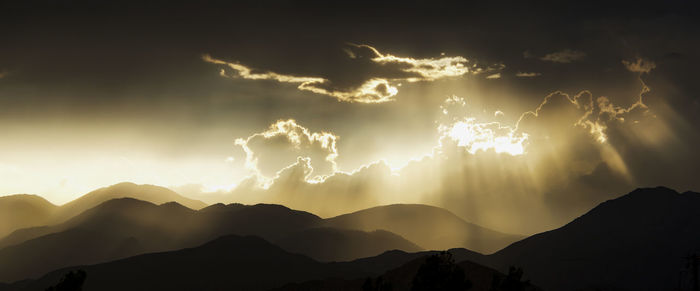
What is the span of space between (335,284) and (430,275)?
110208 mm

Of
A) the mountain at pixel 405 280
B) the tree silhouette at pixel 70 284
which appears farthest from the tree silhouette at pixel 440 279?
the mountain at pixel 405 280

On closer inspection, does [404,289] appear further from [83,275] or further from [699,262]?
[83,275]

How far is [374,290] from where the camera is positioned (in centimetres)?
6662

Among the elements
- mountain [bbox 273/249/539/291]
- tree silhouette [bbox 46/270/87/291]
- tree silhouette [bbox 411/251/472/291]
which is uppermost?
mountain [bbox 273/249/539/291]

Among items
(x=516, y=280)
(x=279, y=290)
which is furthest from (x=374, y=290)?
(x=279, y=290)

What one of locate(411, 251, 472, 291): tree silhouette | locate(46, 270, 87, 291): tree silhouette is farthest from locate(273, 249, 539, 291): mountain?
locate(46, 270, 87, 291): tree silhouette

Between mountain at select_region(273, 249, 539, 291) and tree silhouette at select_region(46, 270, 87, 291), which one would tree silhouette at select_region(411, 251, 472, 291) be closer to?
tree silhouette at select_region(46, 270, 87, 291)

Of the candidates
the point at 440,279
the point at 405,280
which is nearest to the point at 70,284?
the point at 440,279

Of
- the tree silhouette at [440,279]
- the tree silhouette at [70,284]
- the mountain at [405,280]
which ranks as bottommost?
the tree silhouette at [70,284]

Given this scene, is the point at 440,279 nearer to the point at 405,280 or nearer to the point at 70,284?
the point at 70,284

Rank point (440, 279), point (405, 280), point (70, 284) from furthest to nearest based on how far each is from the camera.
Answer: point (405, 280)
point (440, 279)
point (70, 284)

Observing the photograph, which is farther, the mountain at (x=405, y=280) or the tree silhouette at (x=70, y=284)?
the mountain at (x=405, y=280)

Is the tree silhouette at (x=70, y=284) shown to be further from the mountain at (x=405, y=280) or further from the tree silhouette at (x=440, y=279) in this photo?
the mountain at (x=405, y=280)

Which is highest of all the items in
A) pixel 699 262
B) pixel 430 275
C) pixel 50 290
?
pixel 699 262
